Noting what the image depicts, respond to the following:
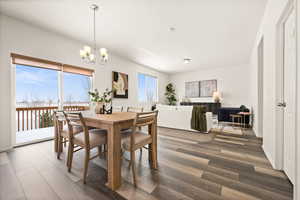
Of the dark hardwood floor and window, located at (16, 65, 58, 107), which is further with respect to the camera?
window, located at (16, 65, 58, 107)

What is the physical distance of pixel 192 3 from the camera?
210 centimetres

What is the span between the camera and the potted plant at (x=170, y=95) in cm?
749

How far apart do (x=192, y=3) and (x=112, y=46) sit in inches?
103

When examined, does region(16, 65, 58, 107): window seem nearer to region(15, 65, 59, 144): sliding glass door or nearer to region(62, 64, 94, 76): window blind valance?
region(15, 65, 59, 144): sliding glass door

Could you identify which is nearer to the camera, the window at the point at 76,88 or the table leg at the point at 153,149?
the table leg at the point at 153,149

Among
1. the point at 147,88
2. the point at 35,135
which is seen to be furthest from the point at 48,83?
the point at 147,88

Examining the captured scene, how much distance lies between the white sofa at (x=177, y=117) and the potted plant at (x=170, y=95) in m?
3.17

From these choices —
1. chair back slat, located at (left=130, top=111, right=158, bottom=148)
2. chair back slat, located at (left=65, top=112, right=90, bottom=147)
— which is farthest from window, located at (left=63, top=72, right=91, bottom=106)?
chair back slat, located at (left=130, top=111, right=158, bottom=148)

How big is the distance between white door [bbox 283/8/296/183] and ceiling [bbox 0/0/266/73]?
99 cm

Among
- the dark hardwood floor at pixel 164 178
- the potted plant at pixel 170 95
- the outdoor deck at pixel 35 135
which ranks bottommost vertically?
the dark hardwood floor at pixel 164 178

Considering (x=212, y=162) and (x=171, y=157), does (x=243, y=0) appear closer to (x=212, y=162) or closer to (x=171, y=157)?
(x=212, y=162)

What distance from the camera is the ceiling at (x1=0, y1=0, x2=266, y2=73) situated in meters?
2.15

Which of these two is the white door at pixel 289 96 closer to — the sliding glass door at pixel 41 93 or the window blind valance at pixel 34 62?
the sliding glass door at pixel 41 93

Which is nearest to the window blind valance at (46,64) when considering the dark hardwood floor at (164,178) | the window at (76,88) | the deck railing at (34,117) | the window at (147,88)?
the window at (76,88)
